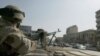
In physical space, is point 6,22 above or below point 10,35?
above

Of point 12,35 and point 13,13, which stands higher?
point 13,13

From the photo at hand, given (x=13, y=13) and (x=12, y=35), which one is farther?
(x=13, y=13)

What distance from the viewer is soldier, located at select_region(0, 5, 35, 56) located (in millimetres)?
2061

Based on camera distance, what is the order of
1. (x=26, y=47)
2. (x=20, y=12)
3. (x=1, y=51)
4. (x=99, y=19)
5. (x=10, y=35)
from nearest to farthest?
(x=10, y=35), (x=26, y=47), (x=20, y=12), (x=1, y=51), (x=99, y=19)

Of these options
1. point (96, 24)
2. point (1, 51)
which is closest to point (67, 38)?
point (96, 24)

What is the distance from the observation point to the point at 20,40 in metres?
2.08

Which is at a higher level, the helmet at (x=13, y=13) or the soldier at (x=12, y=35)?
the helmet at (x=13, y=13)

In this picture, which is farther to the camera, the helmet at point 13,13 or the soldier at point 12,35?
the helmet at point 13,13

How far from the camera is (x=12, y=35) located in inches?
79.9

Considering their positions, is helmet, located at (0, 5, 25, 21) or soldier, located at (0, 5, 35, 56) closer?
soldier, located at (0, 5, 35, 56)

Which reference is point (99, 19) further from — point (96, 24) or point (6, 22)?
point (6, 22)

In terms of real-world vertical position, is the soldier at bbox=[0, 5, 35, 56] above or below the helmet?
below

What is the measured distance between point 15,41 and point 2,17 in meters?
0.49

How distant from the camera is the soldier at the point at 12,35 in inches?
81.1
